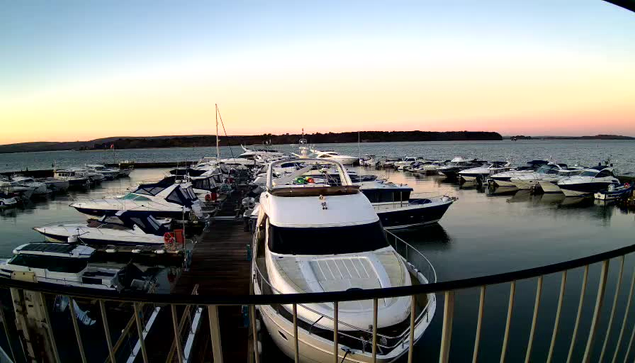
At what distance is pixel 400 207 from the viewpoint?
19062 mm

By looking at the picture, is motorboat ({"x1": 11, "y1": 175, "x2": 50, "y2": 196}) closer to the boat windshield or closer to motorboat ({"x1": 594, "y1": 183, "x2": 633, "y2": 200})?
the boat windshield

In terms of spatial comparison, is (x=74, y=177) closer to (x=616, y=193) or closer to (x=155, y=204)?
(x=155, y=204)

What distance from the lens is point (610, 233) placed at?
1844cm

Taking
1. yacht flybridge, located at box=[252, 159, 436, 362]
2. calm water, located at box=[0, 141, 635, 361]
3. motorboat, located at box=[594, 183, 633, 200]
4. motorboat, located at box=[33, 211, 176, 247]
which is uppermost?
yacht flybridge, located at box=[252, 159, 436, 362]

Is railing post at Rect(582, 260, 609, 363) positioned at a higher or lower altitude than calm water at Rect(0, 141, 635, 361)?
higher

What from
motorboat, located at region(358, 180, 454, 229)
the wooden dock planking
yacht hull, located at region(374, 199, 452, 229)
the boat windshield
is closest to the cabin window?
the wooden dock planking

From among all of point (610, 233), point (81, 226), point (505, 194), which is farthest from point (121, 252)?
point (505, 194)

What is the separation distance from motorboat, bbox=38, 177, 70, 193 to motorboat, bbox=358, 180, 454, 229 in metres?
33.4

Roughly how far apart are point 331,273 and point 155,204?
14727mm

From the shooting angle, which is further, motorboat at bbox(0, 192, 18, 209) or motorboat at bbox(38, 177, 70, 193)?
motorboat at bbox(38, 177, 70, 193)

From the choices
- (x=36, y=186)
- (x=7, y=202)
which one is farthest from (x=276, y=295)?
(x=36, y=186)

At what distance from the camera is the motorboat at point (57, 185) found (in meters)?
35.6

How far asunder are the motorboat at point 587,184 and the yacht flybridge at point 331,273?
26.8 m

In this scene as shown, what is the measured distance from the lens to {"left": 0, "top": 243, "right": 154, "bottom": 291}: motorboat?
1075 centimetres
